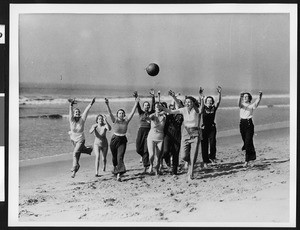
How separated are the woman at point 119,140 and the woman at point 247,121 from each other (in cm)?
93

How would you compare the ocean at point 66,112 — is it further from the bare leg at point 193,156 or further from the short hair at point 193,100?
the bare leg at point 193,156

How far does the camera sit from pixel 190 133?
14.4 feet

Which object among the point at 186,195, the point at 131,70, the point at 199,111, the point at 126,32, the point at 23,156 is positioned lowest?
the point at 186,195

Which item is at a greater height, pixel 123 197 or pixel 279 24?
pixel 279 24

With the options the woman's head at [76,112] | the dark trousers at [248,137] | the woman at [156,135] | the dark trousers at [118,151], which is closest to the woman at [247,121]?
the dark trousers at [248,137]

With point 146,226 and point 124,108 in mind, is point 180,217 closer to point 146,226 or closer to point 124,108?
point 146,226

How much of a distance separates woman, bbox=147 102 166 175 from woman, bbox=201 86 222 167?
36cm

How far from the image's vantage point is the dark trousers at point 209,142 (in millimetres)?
4383

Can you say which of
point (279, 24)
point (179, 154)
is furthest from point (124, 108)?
point (279, 24)

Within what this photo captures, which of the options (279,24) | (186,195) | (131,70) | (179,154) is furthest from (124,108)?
(279,24)

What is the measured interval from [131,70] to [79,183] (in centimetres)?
109

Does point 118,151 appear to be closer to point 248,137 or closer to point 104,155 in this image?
point 104,155

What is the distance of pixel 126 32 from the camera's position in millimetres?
4277

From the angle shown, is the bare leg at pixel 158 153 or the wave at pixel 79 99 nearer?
the wave at pixel 79 99
